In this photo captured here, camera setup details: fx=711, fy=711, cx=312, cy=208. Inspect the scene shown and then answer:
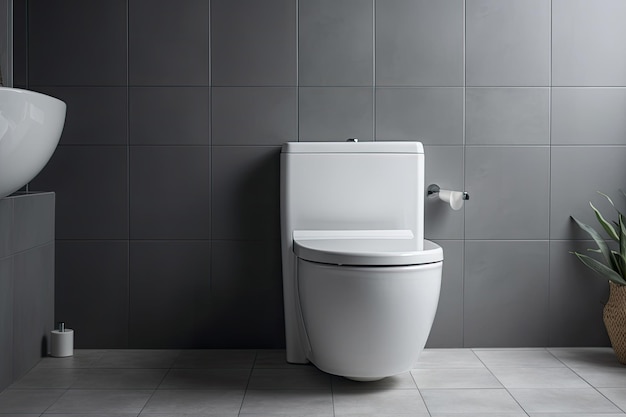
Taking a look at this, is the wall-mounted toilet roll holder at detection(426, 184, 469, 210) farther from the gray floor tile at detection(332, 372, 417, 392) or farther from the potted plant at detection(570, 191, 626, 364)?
the gray floor tile at detection(332, 372, 417, 392)

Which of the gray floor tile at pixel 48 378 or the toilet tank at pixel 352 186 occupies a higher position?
the toilet tank at pixel 352 186

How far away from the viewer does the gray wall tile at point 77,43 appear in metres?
2.61

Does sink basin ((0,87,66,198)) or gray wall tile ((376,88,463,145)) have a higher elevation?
gray wall tile ((376,88,463,145))

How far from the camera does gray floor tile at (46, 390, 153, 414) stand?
2031 millimetres

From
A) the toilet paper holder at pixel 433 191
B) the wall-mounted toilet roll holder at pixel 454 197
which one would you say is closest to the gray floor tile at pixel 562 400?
the wall-mounted toilet roll holder at pixel 454 197

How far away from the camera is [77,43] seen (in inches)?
103

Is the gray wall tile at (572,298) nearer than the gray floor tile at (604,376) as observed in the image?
No

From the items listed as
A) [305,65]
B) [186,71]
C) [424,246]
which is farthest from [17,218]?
[424,246]

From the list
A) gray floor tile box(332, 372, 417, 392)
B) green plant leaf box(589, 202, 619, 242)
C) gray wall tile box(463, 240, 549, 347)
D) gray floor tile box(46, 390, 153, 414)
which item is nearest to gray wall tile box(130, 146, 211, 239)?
gray floor tile box(46, 390, 153, 414)

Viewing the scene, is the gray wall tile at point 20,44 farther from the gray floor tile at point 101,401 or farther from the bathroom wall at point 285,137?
the gray floor tile at point 101,401

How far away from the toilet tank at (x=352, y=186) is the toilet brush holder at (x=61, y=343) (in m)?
0.87

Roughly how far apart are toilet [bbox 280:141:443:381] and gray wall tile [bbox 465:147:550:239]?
29 cm

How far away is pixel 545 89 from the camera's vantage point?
267 cm

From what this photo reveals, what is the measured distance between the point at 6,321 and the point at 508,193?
1807mm
